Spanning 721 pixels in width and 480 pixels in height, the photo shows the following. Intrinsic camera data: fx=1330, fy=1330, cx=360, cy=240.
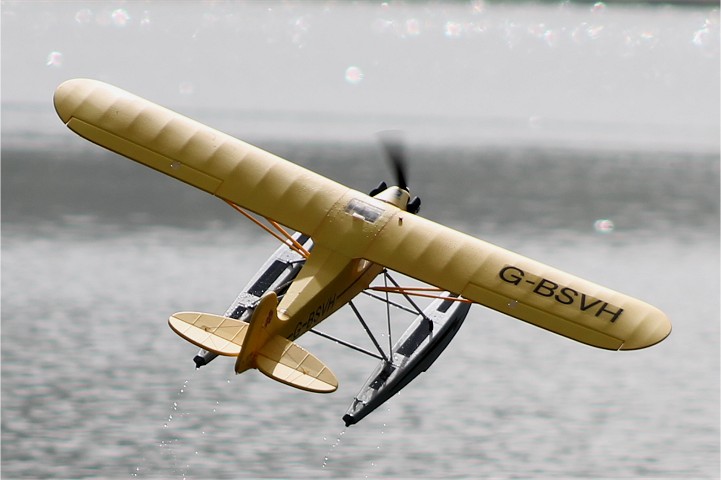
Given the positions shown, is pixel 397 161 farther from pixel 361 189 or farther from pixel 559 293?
pixel 361 189

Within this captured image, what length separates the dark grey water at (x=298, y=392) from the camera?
28.2 meters

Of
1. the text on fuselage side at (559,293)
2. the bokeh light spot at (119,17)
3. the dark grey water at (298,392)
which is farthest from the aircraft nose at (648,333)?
the bokeh light spot at (119,17)

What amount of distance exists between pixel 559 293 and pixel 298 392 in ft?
43.5

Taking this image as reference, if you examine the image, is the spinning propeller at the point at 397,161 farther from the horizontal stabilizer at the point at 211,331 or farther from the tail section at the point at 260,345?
the horizontal stabilizer at the point at 211,331

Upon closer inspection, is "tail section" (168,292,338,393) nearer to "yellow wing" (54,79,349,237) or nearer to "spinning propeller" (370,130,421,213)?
"yellow wing" (54,79,349,237)

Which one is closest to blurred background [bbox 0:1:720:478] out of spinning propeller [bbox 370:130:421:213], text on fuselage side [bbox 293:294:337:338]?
spinning propeller [bbox 370:130:421:213]

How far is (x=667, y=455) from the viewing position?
30.0m

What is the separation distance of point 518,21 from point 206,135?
434 feet

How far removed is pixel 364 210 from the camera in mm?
21328

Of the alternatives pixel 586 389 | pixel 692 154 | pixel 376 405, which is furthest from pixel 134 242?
pixel 692 154

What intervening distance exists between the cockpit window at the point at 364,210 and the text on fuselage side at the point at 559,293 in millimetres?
2324

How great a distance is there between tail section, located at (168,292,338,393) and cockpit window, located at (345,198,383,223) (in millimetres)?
2886

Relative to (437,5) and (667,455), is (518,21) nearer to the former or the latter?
(437,5)

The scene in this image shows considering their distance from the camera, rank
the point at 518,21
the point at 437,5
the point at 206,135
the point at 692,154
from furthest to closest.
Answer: the point at 518,21 → the point at 437,5 → the point at 692,154 → the point at 206,135
